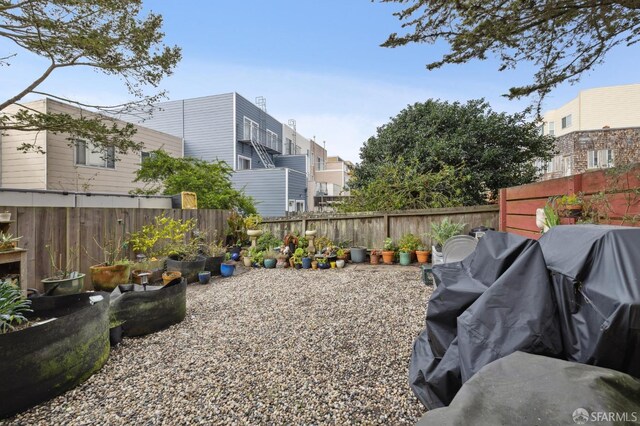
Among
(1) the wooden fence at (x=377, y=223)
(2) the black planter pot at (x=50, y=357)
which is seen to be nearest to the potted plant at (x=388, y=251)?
(1) the wooden fence at (x=377, y=223)

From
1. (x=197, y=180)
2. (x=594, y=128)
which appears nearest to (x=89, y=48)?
(x=197, y=180)

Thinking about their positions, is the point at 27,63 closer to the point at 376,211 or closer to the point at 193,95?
the point at 376,211

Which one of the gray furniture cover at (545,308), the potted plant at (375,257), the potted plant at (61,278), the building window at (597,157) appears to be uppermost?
the building window at (597,157)

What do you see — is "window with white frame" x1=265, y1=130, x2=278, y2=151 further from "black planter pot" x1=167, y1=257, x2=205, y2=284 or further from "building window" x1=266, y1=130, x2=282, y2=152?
"black planter pot" x1=167, y1=257, x2=205, y2=284

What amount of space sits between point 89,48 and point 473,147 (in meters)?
8.98

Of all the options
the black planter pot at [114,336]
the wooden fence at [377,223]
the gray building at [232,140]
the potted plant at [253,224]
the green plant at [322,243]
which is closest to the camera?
the black planter pot at [114,336]

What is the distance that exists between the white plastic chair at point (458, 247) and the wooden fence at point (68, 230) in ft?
18.5

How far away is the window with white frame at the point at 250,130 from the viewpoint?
48.0ft

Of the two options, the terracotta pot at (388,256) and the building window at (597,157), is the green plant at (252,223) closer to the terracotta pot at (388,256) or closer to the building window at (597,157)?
the terracotta pot at (388,256)

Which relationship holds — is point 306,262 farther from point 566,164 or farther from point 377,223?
point 566,164

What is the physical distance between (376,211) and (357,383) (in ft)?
19.1

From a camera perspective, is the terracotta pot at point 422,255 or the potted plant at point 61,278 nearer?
the potted plant at point 61,278

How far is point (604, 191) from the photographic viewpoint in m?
2.86

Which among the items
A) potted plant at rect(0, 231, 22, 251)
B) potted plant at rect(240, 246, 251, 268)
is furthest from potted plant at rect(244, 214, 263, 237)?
potted plant at rect(0, 231, 22, 251)
